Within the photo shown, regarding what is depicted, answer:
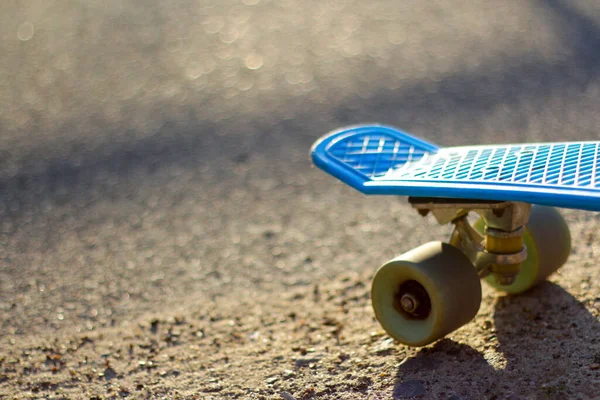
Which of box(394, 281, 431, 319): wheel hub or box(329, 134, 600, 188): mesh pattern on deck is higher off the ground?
box(329, 134, 600, 188): mesh pattern on deck

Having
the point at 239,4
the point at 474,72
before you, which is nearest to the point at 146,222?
the point at 474,72

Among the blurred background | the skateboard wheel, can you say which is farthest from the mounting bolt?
the blurred background

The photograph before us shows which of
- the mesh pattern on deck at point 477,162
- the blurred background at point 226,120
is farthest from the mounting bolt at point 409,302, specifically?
the blurred background at point 226,120

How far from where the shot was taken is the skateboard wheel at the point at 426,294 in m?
1.72

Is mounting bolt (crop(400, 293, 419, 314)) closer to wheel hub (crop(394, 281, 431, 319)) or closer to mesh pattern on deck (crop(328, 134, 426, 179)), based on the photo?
wheel hub (crop(394, 281, 431, 319))

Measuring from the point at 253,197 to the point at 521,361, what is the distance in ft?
5.04

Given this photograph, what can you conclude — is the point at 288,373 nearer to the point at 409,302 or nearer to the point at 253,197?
the point at 409,302

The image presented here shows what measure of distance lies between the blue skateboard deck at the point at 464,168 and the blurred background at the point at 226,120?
0.61 metres

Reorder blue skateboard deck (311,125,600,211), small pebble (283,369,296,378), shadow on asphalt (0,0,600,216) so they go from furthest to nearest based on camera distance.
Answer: shadow on asphalt (0,0,600,216), small pebble (283,369,296,378), blue skateboard deck (311,125,600,211)

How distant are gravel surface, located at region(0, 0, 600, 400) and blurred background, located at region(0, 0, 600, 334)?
1 cm

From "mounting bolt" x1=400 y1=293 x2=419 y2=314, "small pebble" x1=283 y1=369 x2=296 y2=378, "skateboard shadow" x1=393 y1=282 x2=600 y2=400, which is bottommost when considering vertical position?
"small pebble" x1=283 y1=369 x2=296 y2=378

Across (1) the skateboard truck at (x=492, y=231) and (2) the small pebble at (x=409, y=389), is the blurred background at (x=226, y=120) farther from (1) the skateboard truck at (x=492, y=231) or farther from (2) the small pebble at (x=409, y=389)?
(2) the small pebble at (x=409, y=389)

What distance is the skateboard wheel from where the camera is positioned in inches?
67.6

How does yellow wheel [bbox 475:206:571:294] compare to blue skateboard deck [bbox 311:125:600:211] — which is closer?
blue skateboard deck [bbox 311:125:600:211]
